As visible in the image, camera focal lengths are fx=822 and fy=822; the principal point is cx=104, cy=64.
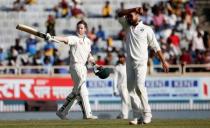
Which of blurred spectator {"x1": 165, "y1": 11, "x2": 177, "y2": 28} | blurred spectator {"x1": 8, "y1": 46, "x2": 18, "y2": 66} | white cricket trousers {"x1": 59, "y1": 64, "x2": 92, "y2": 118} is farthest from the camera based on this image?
A: blurred spectator {"x1": 165, "y1": 11, "x2": 177, "y2": 28}

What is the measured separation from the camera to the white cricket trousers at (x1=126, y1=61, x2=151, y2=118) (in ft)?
58.7

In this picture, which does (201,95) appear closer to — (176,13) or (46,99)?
(46,99)

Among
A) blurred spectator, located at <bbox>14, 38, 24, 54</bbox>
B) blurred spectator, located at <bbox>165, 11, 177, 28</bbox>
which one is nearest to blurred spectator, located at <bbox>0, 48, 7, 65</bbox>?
blurred spectator, located at <bbox>14, 38, 24, 54</bbox>

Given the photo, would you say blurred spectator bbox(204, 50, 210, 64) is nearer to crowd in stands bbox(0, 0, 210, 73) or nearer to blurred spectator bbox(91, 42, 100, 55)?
crowd in stands bbox(0, 0, 210, 73)

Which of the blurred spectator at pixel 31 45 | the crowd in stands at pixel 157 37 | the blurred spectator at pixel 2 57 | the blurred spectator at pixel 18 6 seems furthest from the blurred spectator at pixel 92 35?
the blurred spectator at pixel 2 57

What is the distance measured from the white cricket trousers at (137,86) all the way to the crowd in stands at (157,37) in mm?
14436

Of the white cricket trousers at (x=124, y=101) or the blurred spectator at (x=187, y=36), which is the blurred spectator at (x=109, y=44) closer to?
the blurred spectator at (x=187, y=36)

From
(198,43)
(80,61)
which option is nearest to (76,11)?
(198,43)

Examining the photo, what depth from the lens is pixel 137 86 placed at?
17.9 meters

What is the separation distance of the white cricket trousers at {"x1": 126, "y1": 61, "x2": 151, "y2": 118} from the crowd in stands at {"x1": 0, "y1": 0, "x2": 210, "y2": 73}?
14436mm

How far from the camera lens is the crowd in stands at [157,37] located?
3391 centimetres

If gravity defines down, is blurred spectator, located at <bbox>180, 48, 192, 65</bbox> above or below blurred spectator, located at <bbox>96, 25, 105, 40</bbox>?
below

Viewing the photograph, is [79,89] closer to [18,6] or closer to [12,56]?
[12,56]

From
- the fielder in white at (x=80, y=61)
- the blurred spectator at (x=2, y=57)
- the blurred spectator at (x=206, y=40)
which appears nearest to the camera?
the fielder in white at (x=80, y=61)
